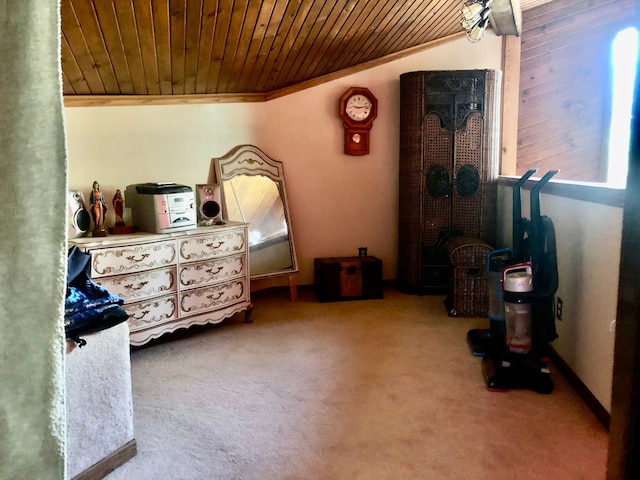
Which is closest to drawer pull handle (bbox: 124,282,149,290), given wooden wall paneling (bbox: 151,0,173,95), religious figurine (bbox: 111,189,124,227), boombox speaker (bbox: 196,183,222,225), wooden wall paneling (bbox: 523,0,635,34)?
religious figurine (bbox: 111,189,124,227)

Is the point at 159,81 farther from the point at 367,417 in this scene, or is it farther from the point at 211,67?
the point at 367,417

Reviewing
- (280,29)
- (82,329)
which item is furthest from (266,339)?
(280,29)

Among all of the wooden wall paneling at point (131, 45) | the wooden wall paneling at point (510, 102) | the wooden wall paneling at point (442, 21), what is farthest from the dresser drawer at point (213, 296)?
the wooden wall paneling at point (510, 102)

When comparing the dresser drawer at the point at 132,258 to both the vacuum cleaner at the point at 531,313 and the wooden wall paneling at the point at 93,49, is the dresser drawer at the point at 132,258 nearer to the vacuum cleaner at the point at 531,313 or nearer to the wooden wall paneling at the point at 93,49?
the wooden wall paneling at the point at 93,49

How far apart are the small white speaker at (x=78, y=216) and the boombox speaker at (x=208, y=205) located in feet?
2.50

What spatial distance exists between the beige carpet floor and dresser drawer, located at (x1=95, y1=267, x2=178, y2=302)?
395 mm

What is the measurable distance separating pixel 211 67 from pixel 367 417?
249 centimetres

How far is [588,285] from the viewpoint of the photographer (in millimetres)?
2574

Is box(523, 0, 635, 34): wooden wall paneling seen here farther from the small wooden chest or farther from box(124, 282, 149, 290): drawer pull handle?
box(124, 282, 149, 290): drawer pull handle

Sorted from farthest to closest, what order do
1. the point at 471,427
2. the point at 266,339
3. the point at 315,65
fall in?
the point at 315,65, the point at 266,339, the point at 471,427

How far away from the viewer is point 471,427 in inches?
90.7

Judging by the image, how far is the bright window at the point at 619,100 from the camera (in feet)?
15.3

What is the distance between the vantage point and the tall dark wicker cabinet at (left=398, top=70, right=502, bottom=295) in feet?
14.2

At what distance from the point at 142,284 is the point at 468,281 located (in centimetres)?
230
